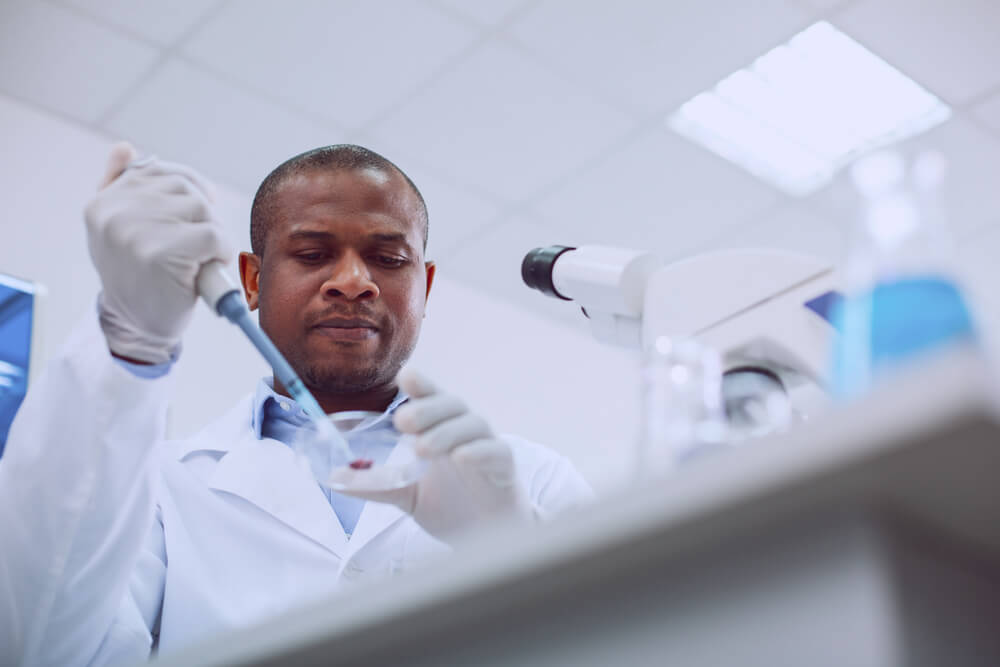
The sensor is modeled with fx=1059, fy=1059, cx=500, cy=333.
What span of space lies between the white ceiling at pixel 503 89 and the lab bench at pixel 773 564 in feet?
7.56

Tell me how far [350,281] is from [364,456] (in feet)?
2.11

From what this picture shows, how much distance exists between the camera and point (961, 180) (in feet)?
11.3

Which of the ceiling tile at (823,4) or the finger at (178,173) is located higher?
the ceiling tile at (823,4)

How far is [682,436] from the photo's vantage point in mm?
878

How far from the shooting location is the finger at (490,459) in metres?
1.09

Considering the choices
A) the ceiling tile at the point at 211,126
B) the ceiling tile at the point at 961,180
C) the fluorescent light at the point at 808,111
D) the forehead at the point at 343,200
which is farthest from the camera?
the ceiling tile at the point at 961,180

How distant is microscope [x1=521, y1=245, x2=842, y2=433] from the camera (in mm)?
1011

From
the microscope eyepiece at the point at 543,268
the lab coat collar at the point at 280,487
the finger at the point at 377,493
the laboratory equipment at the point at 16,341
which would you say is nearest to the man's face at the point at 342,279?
the lab coat collar at the point at 280,487

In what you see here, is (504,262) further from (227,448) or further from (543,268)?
(543,268)

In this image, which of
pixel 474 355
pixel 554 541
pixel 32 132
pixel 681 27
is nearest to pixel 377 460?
pixel 554 541

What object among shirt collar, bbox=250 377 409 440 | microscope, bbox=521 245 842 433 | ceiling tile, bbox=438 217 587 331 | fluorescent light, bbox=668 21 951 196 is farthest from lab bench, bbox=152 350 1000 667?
ceiling tile, bbox=438 217 587 331

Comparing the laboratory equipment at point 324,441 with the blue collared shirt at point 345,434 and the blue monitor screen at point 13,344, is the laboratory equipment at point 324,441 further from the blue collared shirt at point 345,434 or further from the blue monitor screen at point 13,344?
the blue monitor screen at point 13,344

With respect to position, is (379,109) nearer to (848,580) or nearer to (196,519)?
(196,519)

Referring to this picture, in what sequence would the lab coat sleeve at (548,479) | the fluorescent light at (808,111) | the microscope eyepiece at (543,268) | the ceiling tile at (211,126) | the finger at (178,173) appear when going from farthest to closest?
the ceiling tile at (211,126)
the fluorescent light at (808,111)
the lab coat sleeve at (548,479)
the microscope eyepiece at (543,268)
the finger at (178,173)
